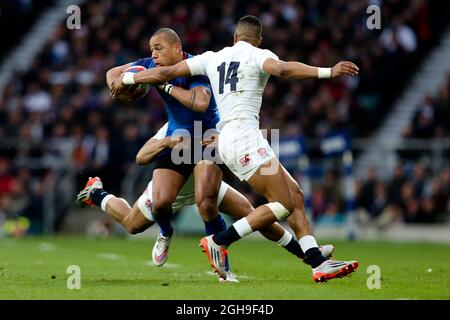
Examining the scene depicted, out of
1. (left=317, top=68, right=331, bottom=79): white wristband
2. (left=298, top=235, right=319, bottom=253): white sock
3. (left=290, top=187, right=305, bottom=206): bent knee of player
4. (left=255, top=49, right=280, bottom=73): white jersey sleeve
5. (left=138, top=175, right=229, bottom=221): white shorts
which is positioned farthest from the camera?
(left=138, top=175, right=229, bottom=221): white shorts

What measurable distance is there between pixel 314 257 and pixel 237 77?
1949 millimetres

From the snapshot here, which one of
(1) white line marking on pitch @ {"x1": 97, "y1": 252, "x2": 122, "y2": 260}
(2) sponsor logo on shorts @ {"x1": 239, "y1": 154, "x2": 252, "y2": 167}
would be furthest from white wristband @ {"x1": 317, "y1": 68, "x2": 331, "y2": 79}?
(1) white line marking on pitch @ {"x1": 97, "y1": 252, "x2": 122, "y2": 260}

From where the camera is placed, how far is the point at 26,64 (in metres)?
31.2

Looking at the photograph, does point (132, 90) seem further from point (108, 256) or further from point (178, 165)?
point (108, 256)

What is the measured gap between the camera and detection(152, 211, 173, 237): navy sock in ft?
37.1

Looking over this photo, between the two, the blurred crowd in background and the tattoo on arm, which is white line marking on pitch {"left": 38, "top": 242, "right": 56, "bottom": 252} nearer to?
the blurred crowd in background

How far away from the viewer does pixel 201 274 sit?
1170cm

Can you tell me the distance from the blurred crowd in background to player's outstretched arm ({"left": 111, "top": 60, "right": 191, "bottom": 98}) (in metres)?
12.1

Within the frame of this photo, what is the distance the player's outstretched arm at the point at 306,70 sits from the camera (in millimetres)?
9461

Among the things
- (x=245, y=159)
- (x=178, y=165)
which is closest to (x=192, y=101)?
(x=245, y=159)

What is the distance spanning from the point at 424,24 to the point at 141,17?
25.7ft
